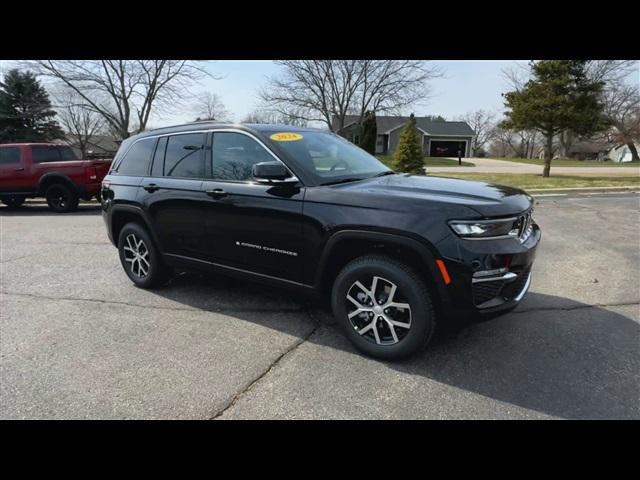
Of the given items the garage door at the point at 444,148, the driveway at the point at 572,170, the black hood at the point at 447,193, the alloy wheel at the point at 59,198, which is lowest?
the alloy wheel at the point at 59,198

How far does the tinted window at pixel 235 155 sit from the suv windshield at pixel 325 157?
17 cm

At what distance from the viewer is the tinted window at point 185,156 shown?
3886 millimetres

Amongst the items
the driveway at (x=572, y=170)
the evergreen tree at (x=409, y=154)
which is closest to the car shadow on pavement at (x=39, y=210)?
the evergreen tree at (x=409, y=154)

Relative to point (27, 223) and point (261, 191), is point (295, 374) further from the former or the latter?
point (27, 223)

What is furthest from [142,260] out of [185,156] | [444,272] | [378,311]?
[444,272]

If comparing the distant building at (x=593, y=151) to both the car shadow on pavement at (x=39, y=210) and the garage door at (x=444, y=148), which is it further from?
the car shadow on pavement at (x=39, y=210)

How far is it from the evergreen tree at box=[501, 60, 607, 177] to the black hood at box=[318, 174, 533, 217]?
17.3 metres

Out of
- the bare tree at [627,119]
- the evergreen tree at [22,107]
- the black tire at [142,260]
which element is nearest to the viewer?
the black tire at [142,260]

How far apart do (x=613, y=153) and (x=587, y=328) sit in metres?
85.7

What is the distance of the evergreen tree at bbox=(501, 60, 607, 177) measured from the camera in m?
17.1

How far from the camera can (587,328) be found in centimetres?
348

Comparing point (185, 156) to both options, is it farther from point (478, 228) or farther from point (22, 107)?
point (22, 107)

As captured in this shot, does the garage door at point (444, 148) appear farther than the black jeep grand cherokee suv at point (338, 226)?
Yes
